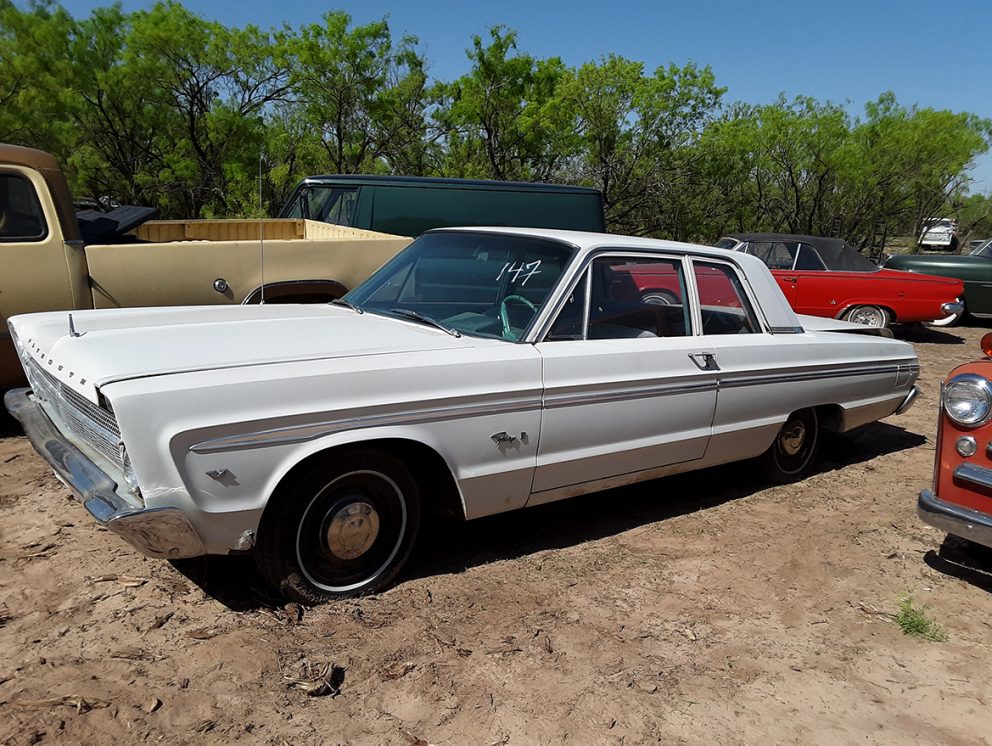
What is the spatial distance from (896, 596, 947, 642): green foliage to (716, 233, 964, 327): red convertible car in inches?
329

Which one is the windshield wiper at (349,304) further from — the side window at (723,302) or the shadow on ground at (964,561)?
the shadow on ground at (964,561)

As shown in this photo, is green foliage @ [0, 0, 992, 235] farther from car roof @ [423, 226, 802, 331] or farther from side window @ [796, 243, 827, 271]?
car roof @ [423, 226, 802, 331]

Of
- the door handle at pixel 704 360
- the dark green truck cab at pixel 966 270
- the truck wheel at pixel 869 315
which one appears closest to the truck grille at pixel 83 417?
the door handle at pixel 704 360

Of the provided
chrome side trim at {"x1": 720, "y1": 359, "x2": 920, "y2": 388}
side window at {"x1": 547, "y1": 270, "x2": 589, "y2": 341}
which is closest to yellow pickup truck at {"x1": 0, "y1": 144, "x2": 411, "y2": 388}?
side window at {"x1": 547, "y1": 270, "x2": 589, "y2": 341}

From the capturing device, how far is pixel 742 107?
23.7m

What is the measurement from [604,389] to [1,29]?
21929 millimetres

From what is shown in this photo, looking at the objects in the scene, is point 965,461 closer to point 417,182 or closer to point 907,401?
point 907,401

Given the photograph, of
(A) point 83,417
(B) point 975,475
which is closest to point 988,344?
(B) point 975,475

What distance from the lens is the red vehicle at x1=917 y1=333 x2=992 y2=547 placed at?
360 cm

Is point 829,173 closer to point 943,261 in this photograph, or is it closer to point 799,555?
point 943,261

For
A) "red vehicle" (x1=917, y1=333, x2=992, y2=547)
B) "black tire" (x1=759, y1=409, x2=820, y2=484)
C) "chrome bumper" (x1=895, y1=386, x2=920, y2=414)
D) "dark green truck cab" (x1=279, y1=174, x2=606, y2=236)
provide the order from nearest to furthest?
"red vehicle" (x1=917, y1=333, x2=992, y2=547), "black tire" (x1=759, y1=409, x2=820, y2=484), "chrome bumper" (x1=895, y1=386, x2=920, y2=414), "dark green truck cab" (x1=279, y1=174, x2=606, y2=236)

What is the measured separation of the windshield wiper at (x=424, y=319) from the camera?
12.4 feet

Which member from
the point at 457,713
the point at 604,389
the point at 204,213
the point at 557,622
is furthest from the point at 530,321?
the point at 204,213

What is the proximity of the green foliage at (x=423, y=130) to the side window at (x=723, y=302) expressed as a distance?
16.2 meters
